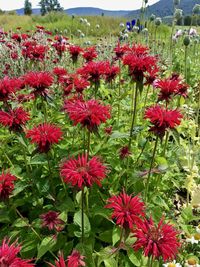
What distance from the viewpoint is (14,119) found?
1.65m

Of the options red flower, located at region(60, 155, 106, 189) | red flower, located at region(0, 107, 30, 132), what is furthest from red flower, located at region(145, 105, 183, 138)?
red flower, located at region(0, 107, 30, 132)

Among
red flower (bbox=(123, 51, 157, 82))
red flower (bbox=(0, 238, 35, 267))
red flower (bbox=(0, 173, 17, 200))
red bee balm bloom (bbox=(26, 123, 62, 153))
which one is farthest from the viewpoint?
red flower (bbox=(123, 51, 157, 82))

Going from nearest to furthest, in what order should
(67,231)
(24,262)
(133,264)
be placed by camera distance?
(24,262) → (133,264) → (67,231)

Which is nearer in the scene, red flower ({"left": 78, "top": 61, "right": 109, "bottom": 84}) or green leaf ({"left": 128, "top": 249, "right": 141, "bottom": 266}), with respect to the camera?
green leaf ({"left": 128, "top": 249, "right": 141, "bottom": 266})

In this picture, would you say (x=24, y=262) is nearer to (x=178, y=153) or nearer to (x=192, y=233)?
(x=192, y=233)

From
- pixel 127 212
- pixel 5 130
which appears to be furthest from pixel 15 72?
pixel 127 212

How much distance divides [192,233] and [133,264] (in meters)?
0.53

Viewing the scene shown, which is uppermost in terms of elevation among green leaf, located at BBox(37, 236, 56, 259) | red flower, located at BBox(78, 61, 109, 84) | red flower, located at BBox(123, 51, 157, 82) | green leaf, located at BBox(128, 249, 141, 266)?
red flower, located at BBox(123, 51, 157, 82)

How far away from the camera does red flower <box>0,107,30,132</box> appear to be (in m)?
1.63

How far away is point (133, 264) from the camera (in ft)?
5.77

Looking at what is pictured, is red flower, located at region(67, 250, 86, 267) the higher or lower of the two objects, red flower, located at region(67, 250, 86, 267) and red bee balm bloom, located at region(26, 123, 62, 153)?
the lower

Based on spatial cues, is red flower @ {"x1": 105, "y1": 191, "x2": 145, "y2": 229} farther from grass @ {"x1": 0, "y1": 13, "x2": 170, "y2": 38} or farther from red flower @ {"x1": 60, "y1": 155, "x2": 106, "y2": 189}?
grass @ {"x1": 0, "y1": 13, "x2": 170, "y2": 38}

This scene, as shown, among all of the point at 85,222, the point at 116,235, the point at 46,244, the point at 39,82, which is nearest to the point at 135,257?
the point at 116,235

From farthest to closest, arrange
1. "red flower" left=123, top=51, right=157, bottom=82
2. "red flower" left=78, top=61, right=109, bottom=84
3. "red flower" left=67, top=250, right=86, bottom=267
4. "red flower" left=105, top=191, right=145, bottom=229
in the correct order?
"red flower" left=78, top=61, right=109, bottom=84 → "red flower" left=123, top=51, right=157, bottom=82 → "red flower" left=105, top=191, right=145, bottom=229 → "red flower" left=67, top=250, right=86, bottom=267
